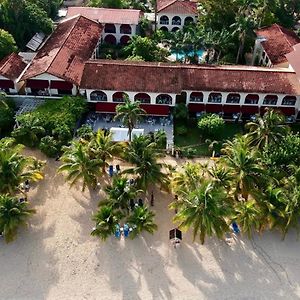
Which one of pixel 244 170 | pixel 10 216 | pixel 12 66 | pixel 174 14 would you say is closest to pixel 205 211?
pixel 244 170

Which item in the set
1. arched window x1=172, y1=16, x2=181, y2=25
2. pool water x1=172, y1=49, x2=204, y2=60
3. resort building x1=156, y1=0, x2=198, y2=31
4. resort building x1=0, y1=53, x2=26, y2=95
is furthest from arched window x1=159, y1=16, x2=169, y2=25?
resort building x1=0, y1=53, x2=26, y2=95

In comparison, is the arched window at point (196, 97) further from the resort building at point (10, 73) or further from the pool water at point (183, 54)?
the resort building at point (10, 73)

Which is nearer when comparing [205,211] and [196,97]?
[205,211]

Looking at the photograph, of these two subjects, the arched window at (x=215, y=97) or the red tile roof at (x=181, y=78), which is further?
the arched window at (x=215, y=97)

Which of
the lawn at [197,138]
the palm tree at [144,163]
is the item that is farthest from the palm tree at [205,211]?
the lawn at [197,138]

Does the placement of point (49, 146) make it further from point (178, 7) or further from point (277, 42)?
point (178, 7)
